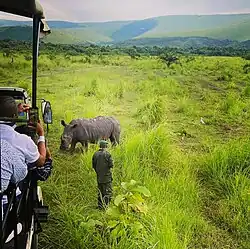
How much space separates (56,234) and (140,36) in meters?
2.31

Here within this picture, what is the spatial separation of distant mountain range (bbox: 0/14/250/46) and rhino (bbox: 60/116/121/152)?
90 centimetres

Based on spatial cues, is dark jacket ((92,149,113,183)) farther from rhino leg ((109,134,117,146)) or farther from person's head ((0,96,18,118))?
person's head ((0,96,18,118))

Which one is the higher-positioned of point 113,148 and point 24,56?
point 24,56

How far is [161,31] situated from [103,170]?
2002 millimetres

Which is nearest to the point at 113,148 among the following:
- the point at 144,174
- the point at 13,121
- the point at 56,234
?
the point at 144,174

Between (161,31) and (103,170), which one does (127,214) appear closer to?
Result: (103,170)

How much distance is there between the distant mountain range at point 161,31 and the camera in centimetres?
422

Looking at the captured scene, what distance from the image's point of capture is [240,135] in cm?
411

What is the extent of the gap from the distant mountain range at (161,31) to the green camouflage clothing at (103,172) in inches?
62.5

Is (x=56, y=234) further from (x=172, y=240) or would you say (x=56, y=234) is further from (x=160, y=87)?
(x=160, y=87)

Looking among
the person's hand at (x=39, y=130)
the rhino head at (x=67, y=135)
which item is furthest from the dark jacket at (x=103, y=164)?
the person's hand at (x=39, y=130)

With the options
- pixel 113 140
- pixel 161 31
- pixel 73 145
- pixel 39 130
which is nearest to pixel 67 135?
pixel 73 145

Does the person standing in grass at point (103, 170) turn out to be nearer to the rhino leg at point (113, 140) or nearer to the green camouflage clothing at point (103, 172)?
the green camouflage clothing at point (103, 172)

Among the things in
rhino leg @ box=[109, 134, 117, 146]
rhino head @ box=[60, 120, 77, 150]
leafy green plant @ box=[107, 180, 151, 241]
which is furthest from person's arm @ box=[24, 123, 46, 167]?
rhino leg @ box=[109, 134, 117, 146]
